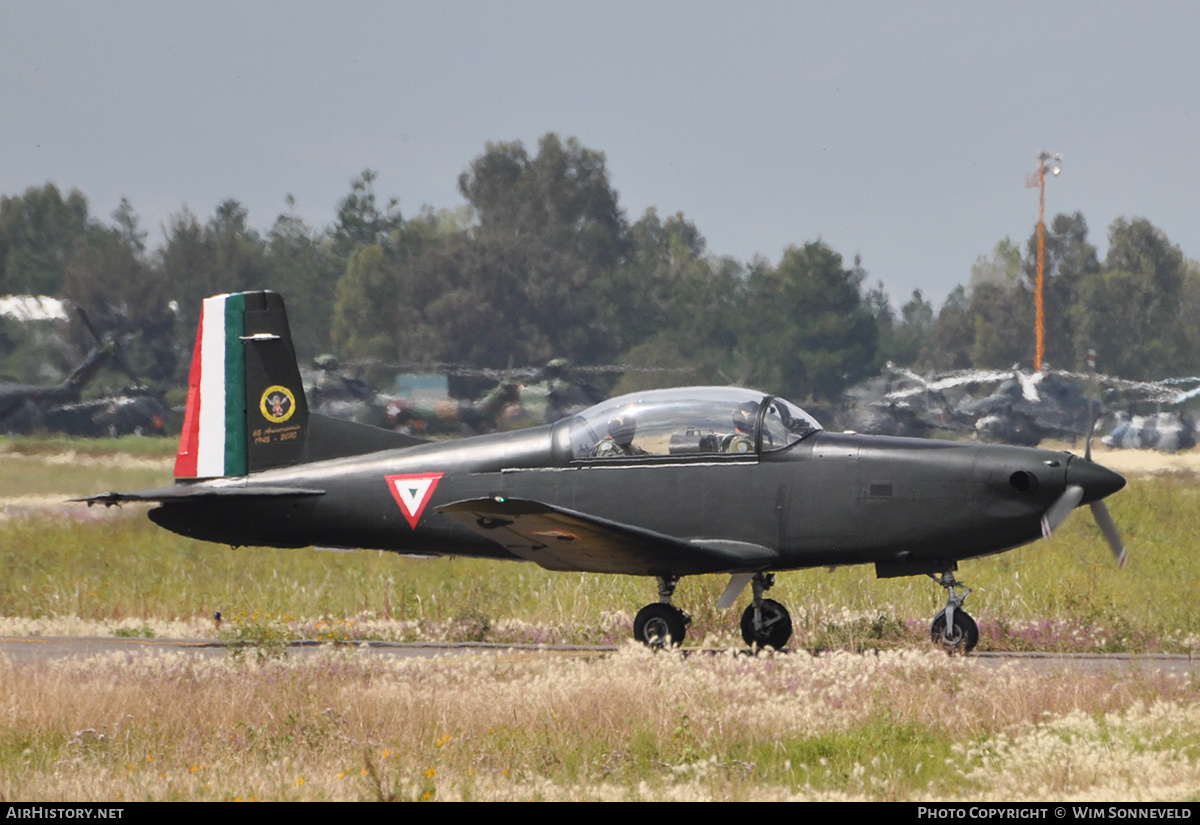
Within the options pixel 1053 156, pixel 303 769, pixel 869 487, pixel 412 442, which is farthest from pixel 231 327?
pixel 1053 156

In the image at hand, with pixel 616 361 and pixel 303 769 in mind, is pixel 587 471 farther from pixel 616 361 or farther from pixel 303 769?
pixel 616 361

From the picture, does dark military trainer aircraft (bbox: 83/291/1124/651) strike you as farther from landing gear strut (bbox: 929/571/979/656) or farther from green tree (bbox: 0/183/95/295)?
green tree (bbox: 0/183/95/295)

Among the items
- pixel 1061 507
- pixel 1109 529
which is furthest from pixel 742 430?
pixel 1109 529

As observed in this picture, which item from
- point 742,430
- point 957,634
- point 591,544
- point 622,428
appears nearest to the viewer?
point 591,544

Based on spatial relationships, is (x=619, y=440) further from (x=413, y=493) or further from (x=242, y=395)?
(x=242, y=395)

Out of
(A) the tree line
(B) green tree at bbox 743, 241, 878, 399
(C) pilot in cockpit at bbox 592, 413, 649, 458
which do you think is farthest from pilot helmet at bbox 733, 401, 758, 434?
(B) green tree at bbox 743, 241, 878, 399

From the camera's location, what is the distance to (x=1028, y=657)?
1028 centimetres

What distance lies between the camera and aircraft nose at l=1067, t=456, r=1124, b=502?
31.4ft

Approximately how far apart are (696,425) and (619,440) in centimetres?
65

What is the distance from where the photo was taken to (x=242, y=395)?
12523 millimetres

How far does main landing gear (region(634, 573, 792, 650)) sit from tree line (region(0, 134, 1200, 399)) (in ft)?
129

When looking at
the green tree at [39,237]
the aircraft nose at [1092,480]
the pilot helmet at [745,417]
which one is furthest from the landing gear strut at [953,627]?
the green tree at [39,237]

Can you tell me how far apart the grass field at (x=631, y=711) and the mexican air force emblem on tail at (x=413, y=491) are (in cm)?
149
